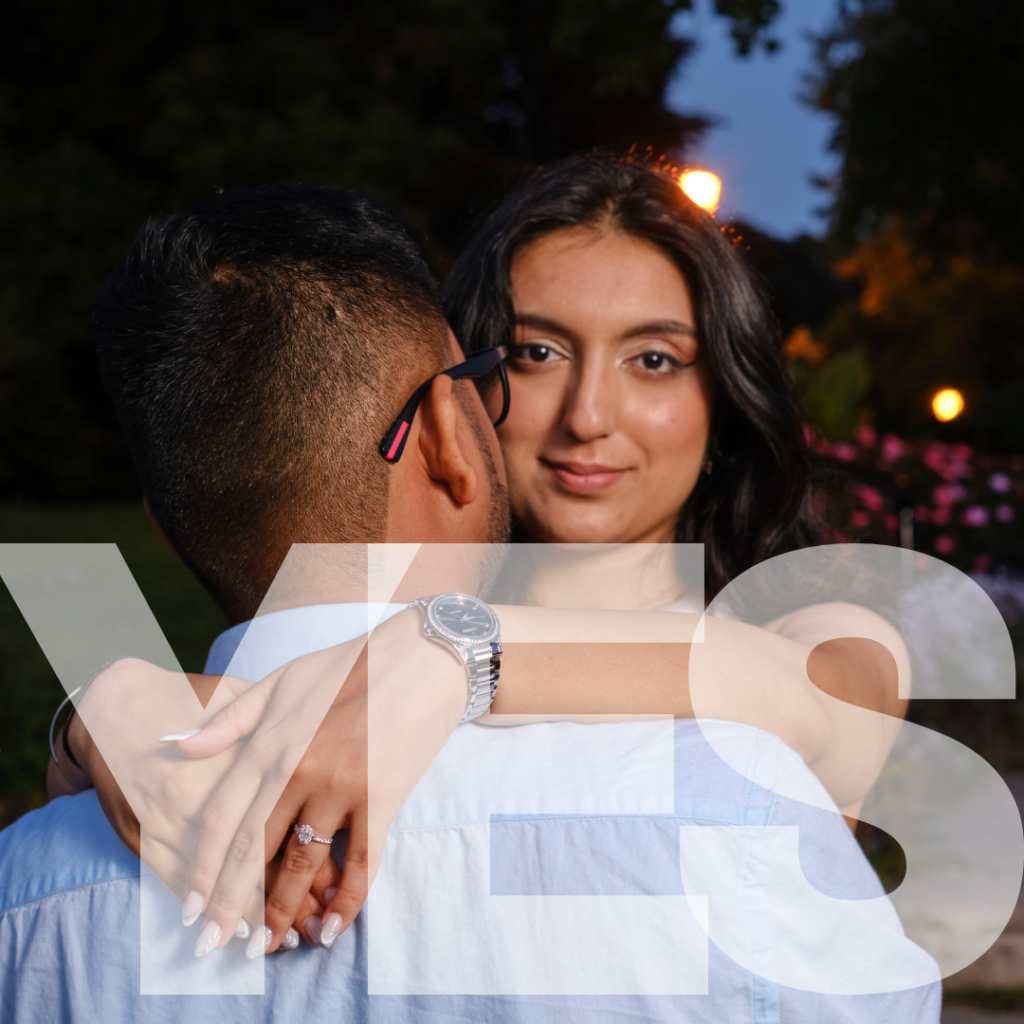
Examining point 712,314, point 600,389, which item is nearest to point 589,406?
point 600,389

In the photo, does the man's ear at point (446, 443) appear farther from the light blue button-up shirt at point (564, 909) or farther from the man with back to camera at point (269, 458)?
the light blue button-up shirt at point (564, 909)

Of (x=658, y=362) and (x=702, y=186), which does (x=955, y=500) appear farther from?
(x=658, y=362)

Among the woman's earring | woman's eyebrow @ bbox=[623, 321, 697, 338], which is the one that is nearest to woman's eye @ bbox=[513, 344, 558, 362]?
woman's eyebrow @ bbox=[623, 321, 697, 338]

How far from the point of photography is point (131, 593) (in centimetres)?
844

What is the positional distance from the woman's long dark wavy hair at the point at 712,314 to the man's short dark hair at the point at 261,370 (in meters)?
0.92

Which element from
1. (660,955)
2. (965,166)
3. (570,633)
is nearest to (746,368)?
(570,633)

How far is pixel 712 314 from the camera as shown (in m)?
2.21

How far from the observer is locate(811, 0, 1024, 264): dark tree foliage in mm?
8547

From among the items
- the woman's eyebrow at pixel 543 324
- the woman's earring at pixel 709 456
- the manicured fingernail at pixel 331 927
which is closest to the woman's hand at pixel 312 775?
the manicured fingernail at pixel 331 927

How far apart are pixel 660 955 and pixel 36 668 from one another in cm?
506

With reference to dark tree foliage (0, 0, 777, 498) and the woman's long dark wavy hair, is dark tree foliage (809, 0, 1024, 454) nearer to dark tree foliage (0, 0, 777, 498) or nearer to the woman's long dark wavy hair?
dark tree foliage (0, 0, 777, 498)

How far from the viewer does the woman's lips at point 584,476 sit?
214 centimetres

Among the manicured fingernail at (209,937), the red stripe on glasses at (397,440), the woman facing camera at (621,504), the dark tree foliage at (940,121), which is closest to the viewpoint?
the manicured fingernail at (209,937)

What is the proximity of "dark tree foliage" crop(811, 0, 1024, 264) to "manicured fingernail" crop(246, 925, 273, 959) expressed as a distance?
765 centimetres
